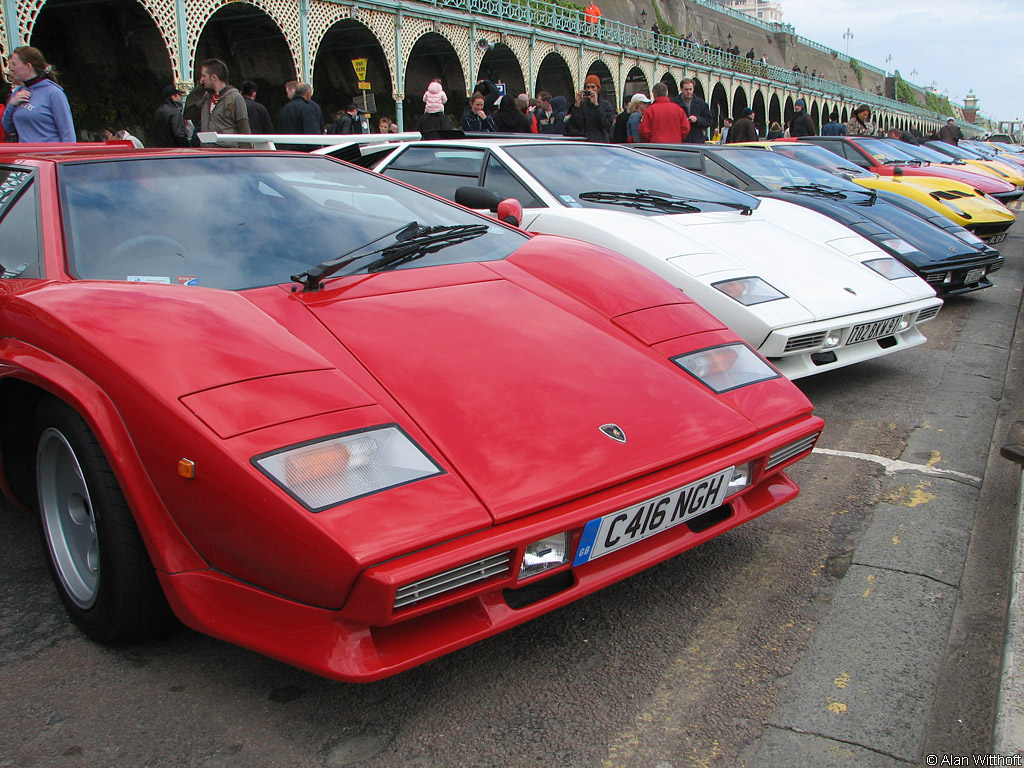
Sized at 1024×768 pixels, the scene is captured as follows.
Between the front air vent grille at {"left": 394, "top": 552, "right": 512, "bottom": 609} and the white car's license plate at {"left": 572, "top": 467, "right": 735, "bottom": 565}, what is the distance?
0.20 metres

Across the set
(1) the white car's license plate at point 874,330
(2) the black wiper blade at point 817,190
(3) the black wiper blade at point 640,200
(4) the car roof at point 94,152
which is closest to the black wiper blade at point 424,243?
(4) the car roof at point 94,152

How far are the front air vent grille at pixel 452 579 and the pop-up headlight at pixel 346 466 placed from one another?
203 millimetres

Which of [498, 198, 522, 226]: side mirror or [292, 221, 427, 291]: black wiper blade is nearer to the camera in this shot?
[292, 221, 427, 291]: black wiper blade

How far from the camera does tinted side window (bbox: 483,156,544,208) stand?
14.6 ft

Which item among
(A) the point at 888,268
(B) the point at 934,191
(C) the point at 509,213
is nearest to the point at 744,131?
(B) the point at 934,191

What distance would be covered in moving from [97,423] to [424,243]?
1.13 metres

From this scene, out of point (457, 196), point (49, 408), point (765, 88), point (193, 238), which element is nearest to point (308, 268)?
point (193, 238)

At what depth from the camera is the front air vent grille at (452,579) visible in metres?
1.50

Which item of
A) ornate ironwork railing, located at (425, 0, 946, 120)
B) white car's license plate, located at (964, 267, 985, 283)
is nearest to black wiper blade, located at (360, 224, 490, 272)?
white car's license plate, located at (964, 267, 985, 283)

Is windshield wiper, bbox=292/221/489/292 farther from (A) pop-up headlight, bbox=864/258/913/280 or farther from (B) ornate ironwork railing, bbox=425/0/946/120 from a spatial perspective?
(B) ornate ironwork railing, bbox=425/0/946/120

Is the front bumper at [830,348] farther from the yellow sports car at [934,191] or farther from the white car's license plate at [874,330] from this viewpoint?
the yellow sports car at [934,191]

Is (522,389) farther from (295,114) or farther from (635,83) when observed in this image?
(635,83)

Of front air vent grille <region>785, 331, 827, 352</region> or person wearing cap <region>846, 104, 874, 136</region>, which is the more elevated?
person wearing cap <region>846, 104, 874, 136</region>

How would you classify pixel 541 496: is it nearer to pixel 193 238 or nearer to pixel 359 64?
pixel 193 238
